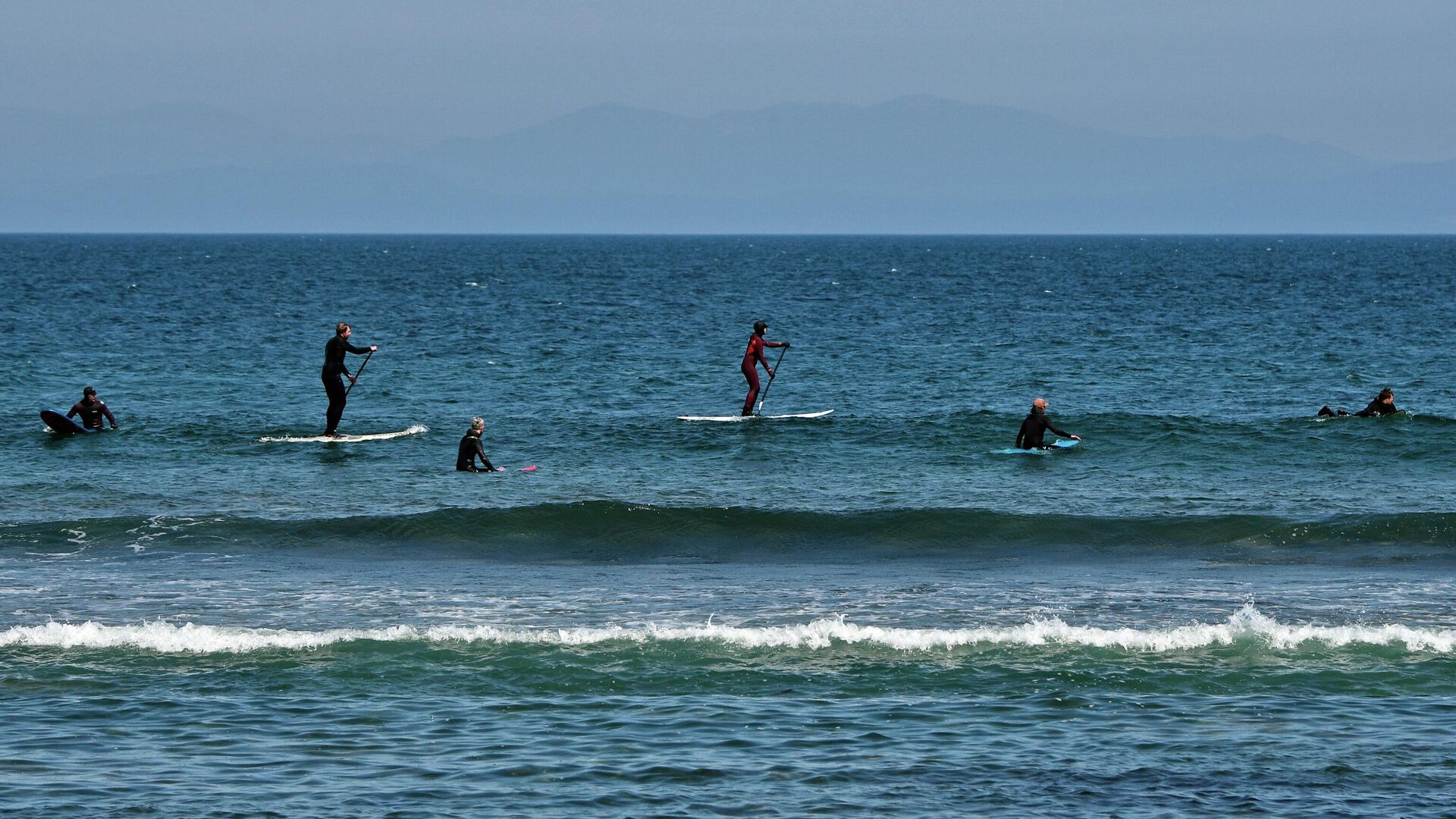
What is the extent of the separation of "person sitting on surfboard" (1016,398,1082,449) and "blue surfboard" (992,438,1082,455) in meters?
0.08

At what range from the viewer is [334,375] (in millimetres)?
30922

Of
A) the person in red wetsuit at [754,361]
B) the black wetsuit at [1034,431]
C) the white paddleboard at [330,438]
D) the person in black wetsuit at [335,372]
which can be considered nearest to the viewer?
the black wetsuit at [1034,431]

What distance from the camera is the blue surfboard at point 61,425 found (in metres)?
32.3

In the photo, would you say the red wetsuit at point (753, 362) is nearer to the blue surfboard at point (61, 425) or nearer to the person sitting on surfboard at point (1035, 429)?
the person sitting on surfboard at point (1035, 429)

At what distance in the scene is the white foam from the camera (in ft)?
52.8

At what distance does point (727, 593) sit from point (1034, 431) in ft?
40.9

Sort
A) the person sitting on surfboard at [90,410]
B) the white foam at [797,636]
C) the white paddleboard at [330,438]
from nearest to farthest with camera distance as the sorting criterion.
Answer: the white foam at [797,636]
the white paddleboard at [330,438]
the person sitting on surfboard at [90,410]

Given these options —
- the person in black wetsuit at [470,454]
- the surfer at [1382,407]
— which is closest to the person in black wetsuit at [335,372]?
the person in black wetsuit at [470,454]

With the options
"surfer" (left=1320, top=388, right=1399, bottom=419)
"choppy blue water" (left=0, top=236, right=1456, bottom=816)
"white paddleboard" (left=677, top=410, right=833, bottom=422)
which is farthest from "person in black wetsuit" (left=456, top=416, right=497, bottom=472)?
"surfer" (left=1320, top=388, right=1399, bottom=419)

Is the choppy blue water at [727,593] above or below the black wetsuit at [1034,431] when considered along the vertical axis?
below

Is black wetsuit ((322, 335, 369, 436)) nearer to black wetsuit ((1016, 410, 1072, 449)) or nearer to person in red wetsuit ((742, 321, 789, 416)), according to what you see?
person in red wetsuit ((742, 321, 789, 416))

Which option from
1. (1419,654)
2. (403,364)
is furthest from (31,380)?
(1419,654)

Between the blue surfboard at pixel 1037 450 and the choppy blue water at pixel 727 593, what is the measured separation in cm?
30

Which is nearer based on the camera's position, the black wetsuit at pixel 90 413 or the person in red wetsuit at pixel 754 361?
the black wetsuit at pixel 90 413
